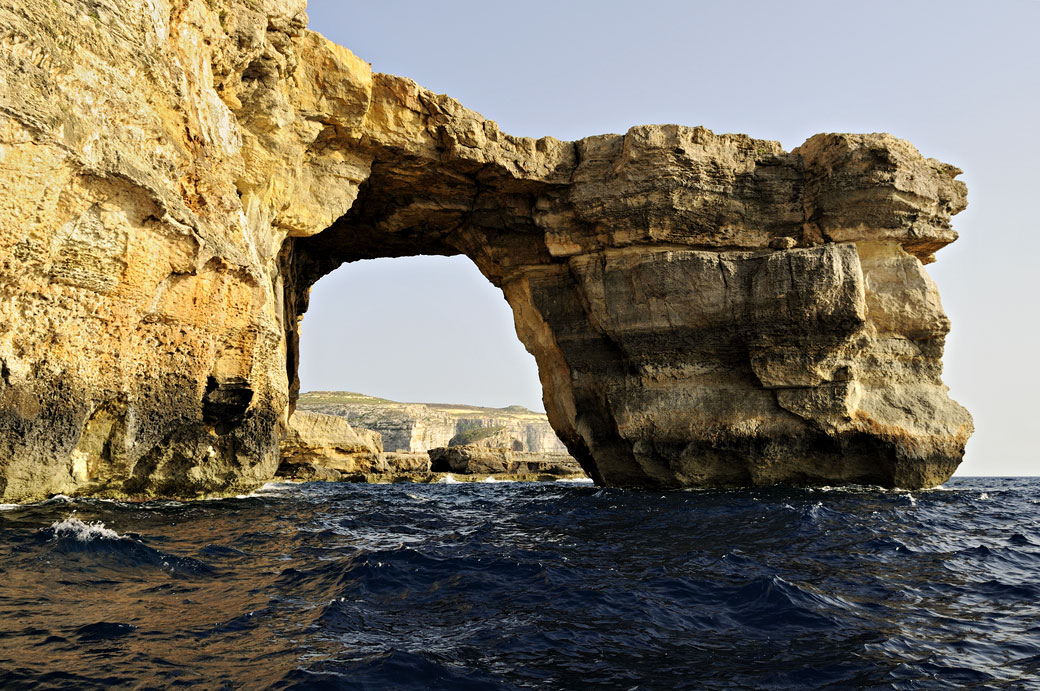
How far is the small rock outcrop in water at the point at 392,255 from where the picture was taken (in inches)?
383

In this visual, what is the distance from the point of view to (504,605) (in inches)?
253

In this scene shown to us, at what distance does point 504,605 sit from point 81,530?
5.16 m

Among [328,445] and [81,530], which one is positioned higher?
[81,530]

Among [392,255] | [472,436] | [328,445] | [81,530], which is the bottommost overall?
[472,436]

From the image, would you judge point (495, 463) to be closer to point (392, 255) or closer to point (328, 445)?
point (328, 445)

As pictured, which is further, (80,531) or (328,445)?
(328,445)

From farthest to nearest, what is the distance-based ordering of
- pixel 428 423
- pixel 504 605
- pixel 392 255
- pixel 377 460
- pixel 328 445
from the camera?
pixel 428 423 < pixel 377 460 < pixel 328 445 < pixel 392 255 < pixel 504 605

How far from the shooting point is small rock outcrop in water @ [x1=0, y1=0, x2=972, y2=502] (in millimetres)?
9727

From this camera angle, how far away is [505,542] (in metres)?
9.93

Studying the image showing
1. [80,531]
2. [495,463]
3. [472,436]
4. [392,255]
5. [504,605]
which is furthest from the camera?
[472,436]

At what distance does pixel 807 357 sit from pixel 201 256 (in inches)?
609

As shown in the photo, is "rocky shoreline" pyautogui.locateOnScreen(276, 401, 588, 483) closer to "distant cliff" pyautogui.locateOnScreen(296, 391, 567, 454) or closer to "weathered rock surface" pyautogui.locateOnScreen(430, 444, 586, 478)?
"weathered rock surface" pyautogui.locateOnScreen(430, 444, 586, 478)

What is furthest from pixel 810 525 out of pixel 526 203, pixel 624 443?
pixel 526 203

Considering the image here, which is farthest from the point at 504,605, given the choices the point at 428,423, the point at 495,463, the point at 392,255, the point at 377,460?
the point at 428,423
